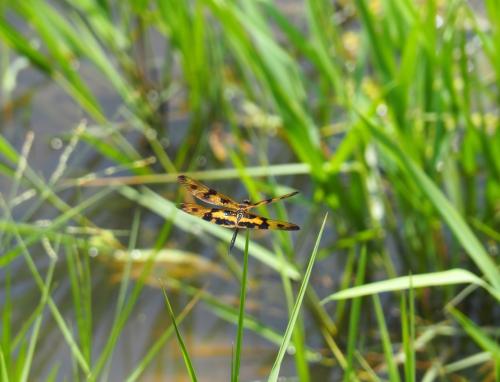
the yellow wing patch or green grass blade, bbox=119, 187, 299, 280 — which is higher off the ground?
green grass blade, bbox=119, 187, 299, 280

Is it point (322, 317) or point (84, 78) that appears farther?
point (84, 78)

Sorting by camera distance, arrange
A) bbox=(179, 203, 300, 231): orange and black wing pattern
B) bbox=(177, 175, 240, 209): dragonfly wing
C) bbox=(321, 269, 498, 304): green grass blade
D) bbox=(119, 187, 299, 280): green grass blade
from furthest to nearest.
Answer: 1. bbox=(119, 187, 299, 280): green grass blade
2. bbox=(321, 269, 498, 304): green grass blade
3. bbox=(177, 175, 240, 209): dragonfly wing
4. bbox=(179, 203, 300, 231): orange and black wing pattern

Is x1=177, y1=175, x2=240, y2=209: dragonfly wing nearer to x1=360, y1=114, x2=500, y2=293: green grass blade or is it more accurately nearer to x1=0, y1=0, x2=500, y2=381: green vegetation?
x1=0, y1=0, x2=500, y2=381: green vegetation

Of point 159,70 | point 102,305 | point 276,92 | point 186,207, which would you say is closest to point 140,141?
point 159,70

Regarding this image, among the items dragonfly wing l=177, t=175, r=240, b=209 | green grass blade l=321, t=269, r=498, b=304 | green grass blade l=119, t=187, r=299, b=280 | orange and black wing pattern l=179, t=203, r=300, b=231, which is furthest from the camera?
green grass blade l=119, t=187, r=299, b=280

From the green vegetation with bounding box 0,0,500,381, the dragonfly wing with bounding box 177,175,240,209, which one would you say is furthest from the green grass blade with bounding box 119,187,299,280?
the dragonfly wing with bounding box 177,175,240,209

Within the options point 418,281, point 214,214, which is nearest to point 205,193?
point 214,214

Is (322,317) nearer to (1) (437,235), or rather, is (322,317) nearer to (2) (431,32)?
(1) (437,235)
